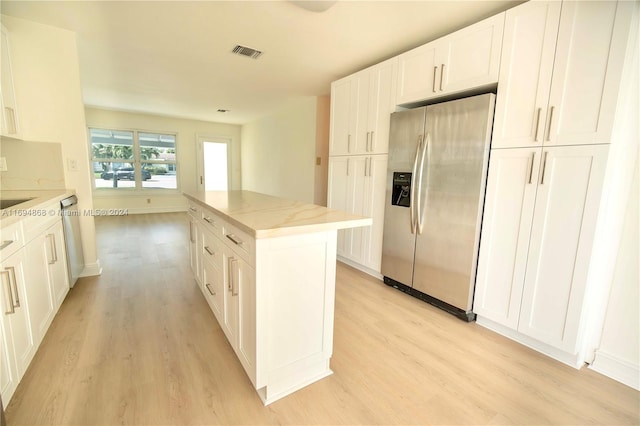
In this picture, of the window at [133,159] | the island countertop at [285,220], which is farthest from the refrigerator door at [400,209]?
the window at [133,159]

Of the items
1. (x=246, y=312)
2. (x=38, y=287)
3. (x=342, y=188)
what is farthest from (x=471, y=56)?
(x=38, y=287)

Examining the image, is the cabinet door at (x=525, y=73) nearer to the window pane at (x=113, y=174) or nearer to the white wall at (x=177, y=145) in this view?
the white wall at (x=177, y=145)

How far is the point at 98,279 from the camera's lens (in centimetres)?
288

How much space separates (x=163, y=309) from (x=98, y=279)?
116 cm

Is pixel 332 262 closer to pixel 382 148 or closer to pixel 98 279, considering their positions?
pixel 382 148

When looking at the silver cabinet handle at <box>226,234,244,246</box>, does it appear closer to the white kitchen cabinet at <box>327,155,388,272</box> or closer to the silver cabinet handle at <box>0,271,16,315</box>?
the silver cabinet handle at <box>0,271,16,315</box>

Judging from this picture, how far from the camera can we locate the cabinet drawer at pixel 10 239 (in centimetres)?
132

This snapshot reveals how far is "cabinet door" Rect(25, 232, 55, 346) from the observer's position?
162 centimetres

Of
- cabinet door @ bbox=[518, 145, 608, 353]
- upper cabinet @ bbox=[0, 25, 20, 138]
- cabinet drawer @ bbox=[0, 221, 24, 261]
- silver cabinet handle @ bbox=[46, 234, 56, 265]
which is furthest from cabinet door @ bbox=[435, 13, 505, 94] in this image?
upper cabinet @ bbox=[0, 25, 20, 138]

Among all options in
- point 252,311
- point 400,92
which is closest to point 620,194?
point 400,92

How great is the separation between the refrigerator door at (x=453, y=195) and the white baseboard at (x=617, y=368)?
29.8 inches

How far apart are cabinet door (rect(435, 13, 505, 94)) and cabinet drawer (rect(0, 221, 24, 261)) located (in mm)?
2943

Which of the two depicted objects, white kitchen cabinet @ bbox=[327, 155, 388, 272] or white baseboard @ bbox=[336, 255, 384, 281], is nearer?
white kitchen cabinet @ bbox=[327, 155, 388, 272]

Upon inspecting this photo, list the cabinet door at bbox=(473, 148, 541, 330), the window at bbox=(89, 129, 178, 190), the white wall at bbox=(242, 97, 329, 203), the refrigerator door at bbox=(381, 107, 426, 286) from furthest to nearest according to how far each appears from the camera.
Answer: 1. the window at bbox=(89, 129, 178, 190)
2. the white wall at bbox=(242, 97, 329, 203)
3. the refrigerator door at bbox=(381, 107, 426, 286)
4. the cabinet door at bbox=(473, 148, 541, 330)
